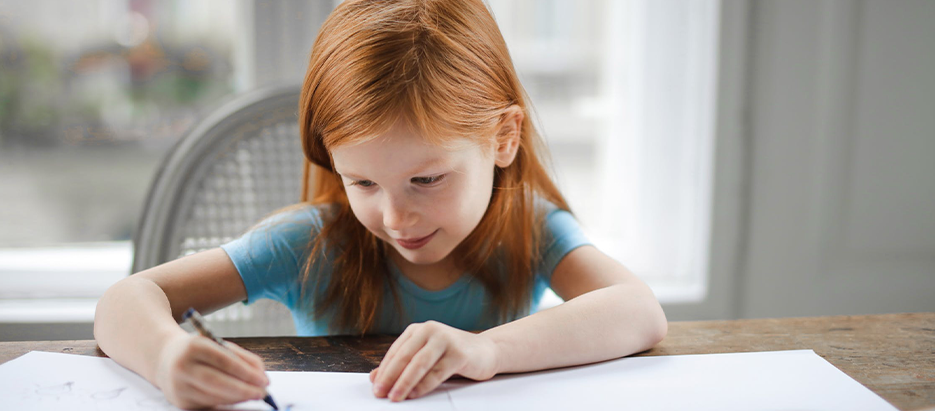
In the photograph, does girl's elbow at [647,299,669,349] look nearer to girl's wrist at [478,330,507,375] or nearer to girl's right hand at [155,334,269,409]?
girl's wrist at [478,330,507,375]

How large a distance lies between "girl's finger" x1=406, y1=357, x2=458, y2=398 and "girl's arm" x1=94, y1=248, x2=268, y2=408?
0.34 ft

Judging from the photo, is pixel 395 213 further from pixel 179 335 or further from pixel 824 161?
pixel 824 161

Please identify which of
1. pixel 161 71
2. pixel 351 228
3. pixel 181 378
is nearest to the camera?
pixel 181 378

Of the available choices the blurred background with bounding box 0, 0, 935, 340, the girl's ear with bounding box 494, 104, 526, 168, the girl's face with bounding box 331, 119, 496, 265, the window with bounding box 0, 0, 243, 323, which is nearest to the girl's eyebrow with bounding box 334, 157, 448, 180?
the girl's face with bounding box 331, 119, 496, 265

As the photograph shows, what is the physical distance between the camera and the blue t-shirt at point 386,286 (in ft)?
2.20

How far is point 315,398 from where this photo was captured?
43 centimetres

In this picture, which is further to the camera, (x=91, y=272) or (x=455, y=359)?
(x=91, y=272)

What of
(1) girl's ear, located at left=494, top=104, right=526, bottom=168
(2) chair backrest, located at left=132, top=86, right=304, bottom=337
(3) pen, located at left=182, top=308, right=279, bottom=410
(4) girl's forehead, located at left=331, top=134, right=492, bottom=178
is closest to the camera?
(3) pen, located at left=182, top=308, right=279, bottom=410

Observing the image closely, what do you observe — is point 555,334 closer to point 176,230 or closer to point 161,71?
point 176,230

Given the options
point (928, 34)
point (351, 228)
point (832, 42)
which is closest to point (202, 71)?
point (351, 228)

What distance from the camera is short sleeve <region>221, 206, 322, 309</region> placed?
2.13 ft

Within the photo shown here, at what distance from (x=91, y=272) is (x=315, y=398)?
1.16m

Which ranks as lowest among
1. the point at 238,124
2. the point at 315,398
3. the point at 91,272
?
the point at 91,272

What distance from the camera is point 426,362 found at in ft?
1.41
